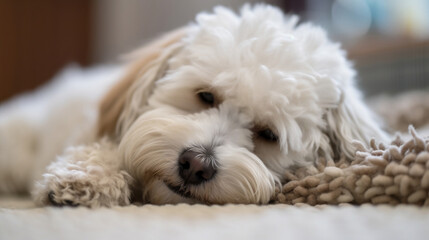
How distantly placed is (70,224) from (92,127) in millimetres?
829

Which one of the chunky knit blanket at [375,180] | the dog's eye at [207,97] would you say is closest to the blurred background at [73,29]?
the dog's eye at [207,97]

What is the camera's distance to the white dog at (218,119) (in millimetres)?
1252

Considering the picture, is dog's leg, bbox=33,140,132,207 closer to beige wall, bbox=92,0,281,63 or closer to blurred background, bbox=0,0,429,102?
blurred background, bbox=0,0,429,102

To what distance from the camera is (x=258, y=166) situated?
1306mm

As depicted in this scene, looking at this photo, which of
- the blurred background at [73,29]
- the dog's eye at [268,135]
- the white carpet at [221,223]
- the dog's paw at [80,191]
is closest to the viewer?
the white carpet at [221,223]

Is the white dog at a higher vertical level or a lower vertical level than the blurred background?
lower

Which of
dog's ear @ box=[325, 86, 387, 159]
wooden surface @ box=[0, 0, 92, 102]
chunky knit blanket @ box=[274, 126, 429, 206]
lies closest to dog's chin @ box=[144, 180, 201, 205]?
chunky knit blanket @ box=[274, 126, 429, 206]

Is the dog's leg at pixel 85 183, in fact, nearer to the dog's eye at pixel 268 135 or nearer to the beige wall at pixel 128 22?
the dog's eye at pixel 268 135

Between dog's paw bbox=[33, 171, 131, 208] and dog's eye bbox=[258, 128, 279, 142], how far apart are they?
18.6 inches

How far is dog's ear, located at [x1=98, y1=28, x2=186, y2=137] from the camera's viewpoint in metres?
1.58

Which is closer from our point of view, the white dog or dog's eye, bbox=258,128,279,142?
the white dog

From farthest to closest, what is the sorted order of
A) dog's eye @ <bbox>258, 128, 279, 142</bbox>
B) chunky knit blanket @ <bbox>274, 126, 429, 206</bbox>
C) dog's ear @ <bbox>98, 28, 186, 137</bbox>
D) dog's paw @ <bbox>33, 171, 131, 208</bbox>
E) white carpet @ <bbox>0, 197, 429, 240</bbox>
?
dog's ear @ <bbox>98, 28, 186, 137</bbox>, dog's eye @ <bbox>258, 128, 279, 142</bbox>, dog's paw @ <bbox>33, 171, 131, 208</bbox>, chunky knit blanket @ <bbox>274, 126, 429, 206</bbox>, white carpet @ <bbox>0, 197, 429, 240</bbox>

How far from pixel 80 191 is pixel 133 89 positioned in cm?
50

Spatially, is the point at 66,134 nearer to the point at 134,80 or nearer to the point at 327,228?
the point at 134,80
